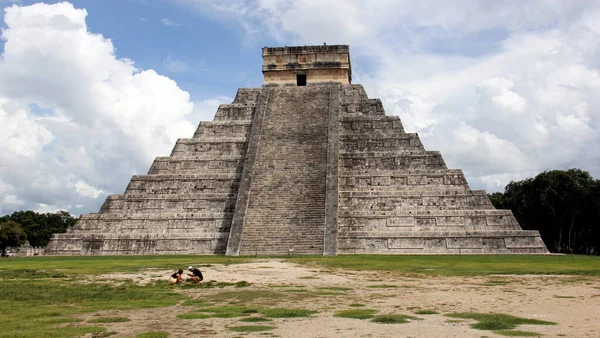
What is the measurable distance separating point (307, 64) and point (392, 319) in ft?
82.6

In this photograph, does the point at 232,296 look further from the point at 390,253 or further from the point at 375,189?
the point at 375,189

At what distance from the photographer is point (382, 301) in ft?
27.4

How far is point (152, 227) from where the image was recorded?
22.6 metres

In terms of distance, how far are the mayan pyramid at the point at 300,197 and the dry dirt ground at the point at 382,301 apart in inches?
296

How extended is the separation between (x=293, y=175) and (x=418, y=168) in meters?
5.59

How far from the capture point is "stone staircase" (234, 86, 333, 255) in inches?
796

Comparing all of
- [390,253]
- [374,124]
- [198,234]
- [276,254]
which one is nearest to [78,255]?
Answer: [198,234]

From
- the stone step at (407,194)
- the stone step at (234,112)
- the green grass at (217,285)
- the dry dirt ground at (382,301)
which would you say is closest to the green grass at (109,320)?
the dry dirt ground at (382,301)

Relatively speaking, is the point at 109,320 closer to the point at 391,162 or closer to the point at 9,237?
the point at 391,162

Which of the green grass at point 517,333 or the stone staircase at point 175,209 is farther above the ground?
the stone staircase at point 175,209

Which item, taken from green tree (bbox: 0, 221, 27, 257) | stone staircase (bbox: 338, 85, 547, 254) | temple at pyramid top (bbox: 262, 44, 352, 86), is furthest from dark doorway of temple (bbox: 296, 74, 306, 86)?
green tree (bbox: 0, 221, 27, 257)

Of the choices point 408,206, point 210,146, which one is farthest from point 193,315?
point 210,146

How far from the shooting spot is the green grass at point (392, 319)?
259 inches

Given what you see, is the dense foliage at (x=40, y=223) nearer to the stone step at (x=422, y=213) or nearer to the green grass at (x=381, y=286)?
the stone step at (x=422, y=213)
